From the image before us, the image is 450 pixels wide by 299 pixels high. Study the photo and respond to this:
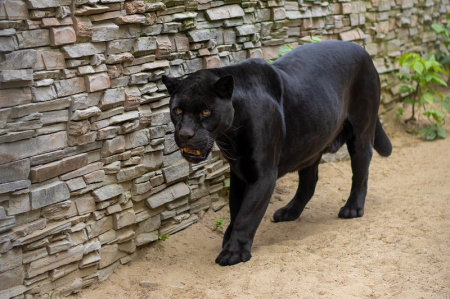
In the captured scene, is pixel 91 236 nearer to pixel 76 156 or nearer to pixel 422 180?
pixel 76 156

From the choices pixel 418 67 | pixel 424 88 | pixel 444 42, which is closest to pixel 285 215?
pixel 418 67

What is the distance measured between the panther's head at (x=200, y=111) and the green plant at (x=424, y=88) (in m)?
4.43

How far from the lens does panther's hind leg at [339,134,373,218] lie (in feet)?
18.7

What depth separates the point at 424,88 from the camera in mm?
8391

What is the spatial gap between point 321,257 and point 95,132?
194 cm

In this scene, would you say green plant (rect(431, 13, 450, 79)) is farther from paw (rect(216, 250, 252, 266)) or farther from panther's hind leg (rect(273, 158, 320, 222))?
paw (rect(216, 250, 252, 266))

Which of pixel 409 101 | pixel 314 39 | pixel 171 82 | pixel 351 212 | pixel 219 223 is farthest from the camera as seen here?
pixel 409 101

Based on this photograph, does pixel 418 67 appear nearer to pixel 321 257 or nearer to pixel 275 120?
pixel 275 120

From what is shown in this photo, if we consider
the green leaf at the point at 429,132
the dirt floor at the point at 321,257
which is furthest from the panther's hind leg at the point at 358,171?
the green leaf at the point at 429,132

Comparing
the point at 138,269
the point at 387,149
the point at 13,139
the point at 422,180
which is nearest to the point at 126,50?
the point at 13,139

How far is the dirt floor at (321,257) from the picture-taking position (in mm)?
4117

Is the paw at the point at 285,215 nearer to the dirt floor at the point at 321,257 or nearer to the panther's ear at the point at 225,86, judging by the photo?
the dirt floor at the point at 321,257

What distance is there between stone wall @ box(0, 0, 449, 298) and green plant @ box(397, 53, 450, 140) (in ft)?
9.84

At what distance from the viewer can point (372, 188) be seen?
6656 mm
